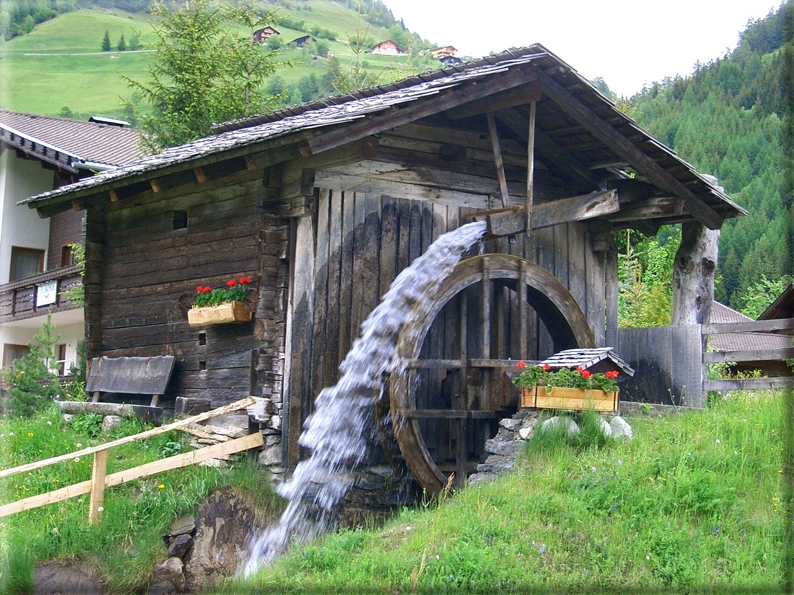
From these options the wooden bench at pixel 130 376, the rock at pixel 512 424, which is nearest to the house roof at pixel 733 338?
the wooden bench at pixel 130 376

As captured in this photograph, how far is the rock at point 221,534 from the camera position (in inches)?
340

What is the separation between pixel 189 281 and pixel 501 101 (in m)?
3.97

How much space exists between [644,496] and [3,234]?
779 inches

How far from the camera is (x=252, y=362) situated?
32.1 ft

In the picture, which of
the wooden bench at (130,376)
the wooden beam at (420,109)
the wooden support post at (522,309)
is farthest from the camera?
the wooden bench at (130,376)

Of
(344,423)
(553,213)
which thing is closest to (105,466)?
(344,423)

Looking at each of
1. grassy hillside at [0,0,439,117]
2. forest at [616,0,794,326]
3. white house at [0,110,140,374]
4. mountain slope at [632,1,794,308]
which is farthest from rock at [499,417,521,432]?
grassy hillside at [0,0,439,117]

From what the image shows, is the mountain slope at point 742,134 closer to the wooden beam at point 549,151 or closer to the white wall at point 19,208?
the white wall at point 19,208

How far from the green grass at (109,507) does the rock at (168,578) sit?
8 centimetres

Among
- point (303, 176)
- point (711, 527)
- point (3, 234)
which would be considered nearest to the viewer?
point (711, 527)

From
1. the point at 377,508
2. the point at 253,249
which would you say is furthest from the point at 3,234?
the point at 377,508

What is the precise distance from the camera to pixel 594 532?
6.82m

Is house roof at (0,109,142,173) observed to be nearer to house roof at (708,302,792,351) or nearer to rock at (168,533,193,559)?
rock at (168,533,193,559)

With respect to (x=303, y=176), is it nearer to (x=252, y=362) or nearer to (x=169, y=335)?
(x=252, y=362)
